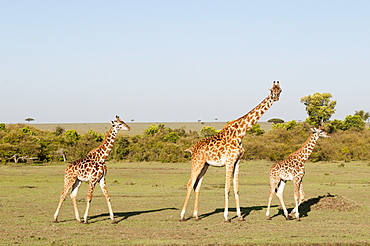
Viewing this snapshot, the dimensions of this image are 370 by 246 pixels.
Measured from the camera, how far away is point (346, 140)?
54.6 meters

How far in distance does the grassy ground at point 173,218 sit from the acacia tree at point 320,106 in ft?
187

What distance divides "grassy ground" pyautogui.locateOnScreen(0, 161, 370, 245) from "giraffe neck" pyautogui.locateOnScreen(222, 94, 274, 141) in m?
2.51

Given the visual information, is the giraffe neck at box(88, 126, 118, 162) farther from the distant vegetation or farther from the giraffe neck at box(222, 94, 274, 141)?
the distant vegetation

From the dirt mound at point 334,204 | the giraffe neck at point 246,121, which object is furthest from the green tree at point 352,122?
the giraffe neck at point 246,121

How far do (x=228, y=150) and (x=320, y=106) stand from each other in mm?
74549

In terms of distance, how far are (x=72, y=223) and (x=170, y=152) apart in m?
36.3

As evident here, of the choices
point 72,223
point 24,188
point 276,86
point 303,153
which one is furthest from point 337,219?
point 24,188

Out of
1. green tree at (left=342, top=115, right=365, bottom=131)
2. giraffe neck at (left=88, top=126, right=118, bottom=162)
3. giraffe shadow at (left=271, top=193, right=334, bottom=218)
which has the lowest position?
giraffe shadow at (left=271, top=193, right=334, bottom=218)

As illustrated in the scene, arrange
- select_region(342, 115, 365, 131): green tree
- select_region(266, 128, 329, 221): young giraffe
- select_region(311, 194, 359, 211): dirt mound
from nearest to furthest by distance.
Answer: select_region(266, 128, 329, 221): young giraffe, select_region(311, 194, 359, 211): dirt mound, select_region(342, 115, 365, 131): green tree

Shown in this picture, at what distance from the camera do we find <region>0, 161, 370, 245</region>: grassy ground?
12703 mm

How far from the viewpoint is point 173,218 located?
52.9 ft

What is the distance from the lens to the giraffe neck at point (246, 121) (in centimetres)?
1596

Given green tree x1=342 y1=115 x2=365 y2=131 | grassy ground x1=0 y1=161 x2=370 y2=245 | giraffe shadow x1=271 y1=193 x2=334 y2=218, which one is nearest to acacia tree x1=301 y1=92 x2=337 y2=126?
green tree x1=342 y1=115 x2=365 y2=131

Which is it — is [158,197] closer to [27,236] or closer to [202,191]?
[202,191]
